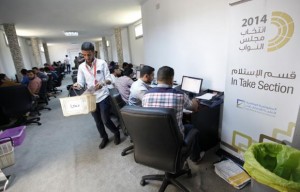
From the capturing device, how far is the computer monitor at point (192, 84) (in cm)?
263

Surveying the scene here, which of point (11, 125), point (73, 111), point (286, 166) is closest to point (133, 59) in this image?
point (11, 125)

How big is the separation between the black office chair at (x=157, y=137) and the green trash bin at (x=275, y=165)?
48cm

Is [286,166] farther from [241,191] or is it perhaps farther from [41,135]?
[41,135]

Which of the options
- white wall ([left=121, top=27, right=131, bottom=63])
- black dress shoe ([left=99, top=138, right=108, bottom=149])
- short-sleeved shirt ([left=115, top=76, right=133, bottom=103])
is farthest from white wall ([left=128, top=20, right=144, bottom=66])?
black dress shoe ([left=99, top=138, right=108, bottom=149])

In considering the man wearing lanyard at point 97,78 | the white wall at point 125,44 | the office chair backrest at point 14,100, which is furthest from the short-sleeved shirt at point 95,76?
the white wall at point 125,44

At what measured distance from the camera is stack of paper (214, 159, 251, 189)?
1.75 metres

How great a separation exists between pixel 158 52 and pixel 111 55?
9.12 m

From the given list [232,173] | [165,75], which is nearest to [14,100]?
[165,75]

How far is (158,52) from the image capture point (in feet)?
13.2

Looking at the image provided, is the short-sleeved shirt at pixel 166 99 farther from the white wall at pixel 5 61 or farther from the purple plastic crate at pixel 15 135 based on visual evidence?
the white wall at pixel 5 61

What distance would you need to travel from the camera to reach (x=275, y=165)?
1301mm

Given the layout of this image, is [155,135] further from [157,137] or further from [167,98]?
[167,98]

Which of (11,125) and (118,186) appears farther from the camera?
(11,125)

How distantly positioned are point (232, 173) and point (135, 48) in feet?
20.3
